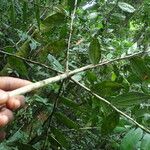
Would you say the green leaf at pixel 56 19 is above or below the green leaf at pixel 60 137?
above

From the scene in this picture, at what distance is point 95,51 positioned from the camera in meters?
1.18

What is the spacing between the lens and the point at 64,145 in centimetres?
140

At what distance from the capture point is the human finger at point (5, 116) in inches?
36.6

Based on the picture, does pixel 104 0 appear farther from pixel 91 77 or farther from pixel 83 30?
pixel 91 77

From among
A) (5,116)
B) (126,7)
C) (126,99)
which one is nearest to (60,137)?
(126,99)

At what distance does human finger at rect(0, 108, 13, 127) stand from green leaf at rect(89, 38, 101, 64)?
0.32m

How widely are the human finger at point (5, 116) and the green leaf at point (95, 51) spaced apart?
321mm

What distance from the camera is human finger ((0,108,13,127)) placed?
3.05 feet

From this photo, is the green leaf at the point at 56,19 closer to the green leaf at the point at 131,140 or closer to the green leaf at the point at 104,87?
the green leaf at the point at 104,87

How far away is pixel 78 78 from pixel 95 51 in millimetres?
268

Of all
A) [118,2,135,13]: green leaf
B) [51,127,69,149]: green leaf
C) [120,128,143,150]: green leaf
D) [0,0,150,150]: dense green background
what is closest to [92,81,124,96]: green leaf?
[0,0,150,150]: dense green background

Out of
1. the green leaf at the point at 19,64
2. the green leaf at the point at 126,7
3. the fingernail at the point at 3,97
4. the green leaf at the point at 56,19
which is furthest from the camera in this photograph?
the green leaf at the point at 126,7

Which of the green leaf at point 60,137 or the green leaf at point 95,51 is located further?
the green leaf at point 60,137

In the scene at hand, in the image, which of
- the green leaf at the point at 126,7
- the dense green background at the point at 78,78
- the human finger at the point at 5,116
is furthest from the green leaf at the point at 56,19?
the green leaf at the point at 126,7
